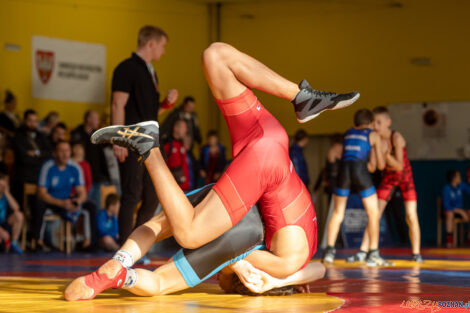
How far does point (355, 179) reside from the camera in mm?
7234

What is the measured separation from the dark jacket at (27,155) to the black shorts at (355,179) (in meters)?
4.59

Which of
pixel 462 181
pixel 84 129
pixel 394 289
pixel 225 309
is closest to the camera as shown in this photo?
pixel 225 309

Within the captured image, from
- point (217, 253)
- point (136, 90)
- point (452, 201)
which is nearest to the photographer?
point (217, 253)

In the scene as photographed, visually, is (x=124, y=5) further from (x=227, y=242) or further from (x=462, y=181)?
(x=227, y=242)

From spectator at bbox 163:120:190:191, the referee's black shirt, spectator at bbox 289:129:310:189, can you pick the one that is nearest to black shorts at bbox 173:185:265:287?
the referee's black shirt

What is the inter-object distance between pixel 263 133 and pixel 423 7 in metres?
11.4

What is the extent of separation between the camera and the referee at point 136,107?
5777 millimetres

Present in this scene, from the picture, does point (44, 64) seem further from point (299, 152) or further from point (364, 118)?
point (364, 118)

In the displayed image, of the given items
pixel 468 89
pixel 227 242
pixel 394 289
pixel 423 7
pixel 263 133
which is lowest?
pixel 394 289

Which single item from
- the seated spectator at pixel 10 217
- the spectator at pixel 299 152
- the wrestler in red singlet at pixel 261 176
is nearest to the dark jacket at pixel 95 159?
the seated spectator at pixel 10 217

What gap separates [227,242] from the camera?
3.81 m

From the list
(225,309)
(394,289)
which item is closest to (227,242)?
(225,309)

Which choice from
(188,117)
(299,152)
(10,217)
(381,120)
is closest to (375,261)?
(381,120)

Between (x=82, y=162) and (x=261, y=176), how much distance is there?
7.13 metres
